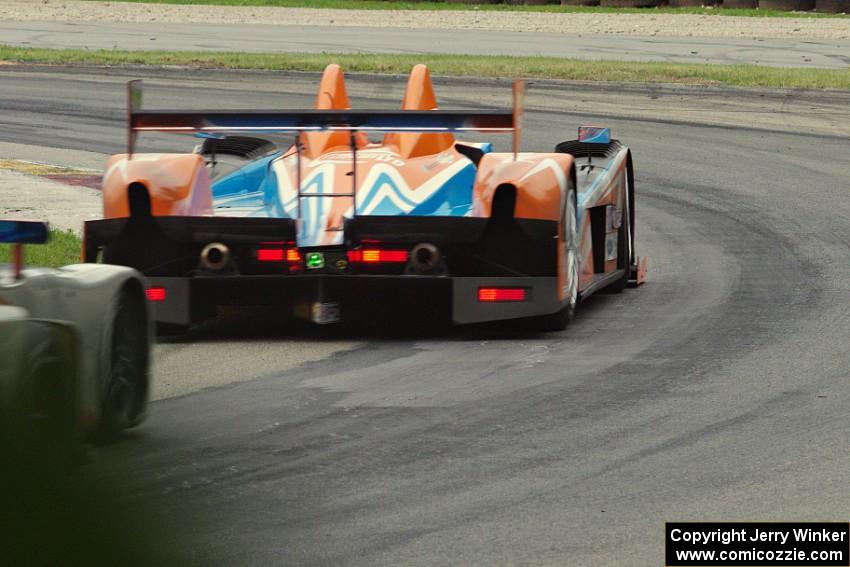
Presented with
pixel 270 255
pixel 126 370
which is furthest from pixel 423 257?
pixel 126 370

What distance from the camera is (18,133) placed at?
1938 centimetres

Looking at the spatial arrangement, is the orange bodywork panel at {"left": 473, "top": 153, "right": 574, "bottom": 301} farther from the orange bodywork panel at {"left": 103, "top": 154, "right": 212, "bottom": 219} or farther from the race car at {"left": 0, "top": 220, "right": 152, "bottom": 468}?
the race car at {"left": 0, "top": 220, "right": 152, "bottom": 468}

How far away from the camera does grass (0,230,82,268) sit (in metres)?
10.3

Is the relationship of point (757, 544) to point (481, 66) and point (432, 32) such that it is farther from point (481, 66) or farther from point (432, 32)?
point (432, 32)

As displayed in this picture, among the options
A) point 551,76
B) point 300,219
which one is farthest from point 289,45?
point 300,219

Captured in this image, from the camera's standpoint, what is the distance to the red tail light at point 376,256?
809cm

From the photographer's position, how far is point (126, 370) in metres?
5.56

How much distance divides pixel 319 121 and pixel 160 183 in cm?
94

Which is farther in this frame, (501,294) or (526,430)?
(501,294)

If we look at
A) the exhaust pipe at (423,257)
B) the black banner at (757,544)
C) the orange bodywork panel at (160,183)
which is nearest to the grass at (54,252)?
the orange bodywork panel at (160,183)

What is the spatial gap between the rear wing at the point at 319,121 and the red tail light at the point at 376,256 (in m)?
0.69

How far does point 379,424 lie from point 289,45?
24425mm

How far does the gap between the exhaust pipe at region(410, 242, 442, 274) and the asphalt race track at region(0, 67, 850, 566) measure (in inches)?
16.6

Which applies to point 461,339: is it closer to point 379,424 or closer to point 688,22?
point 379,424
